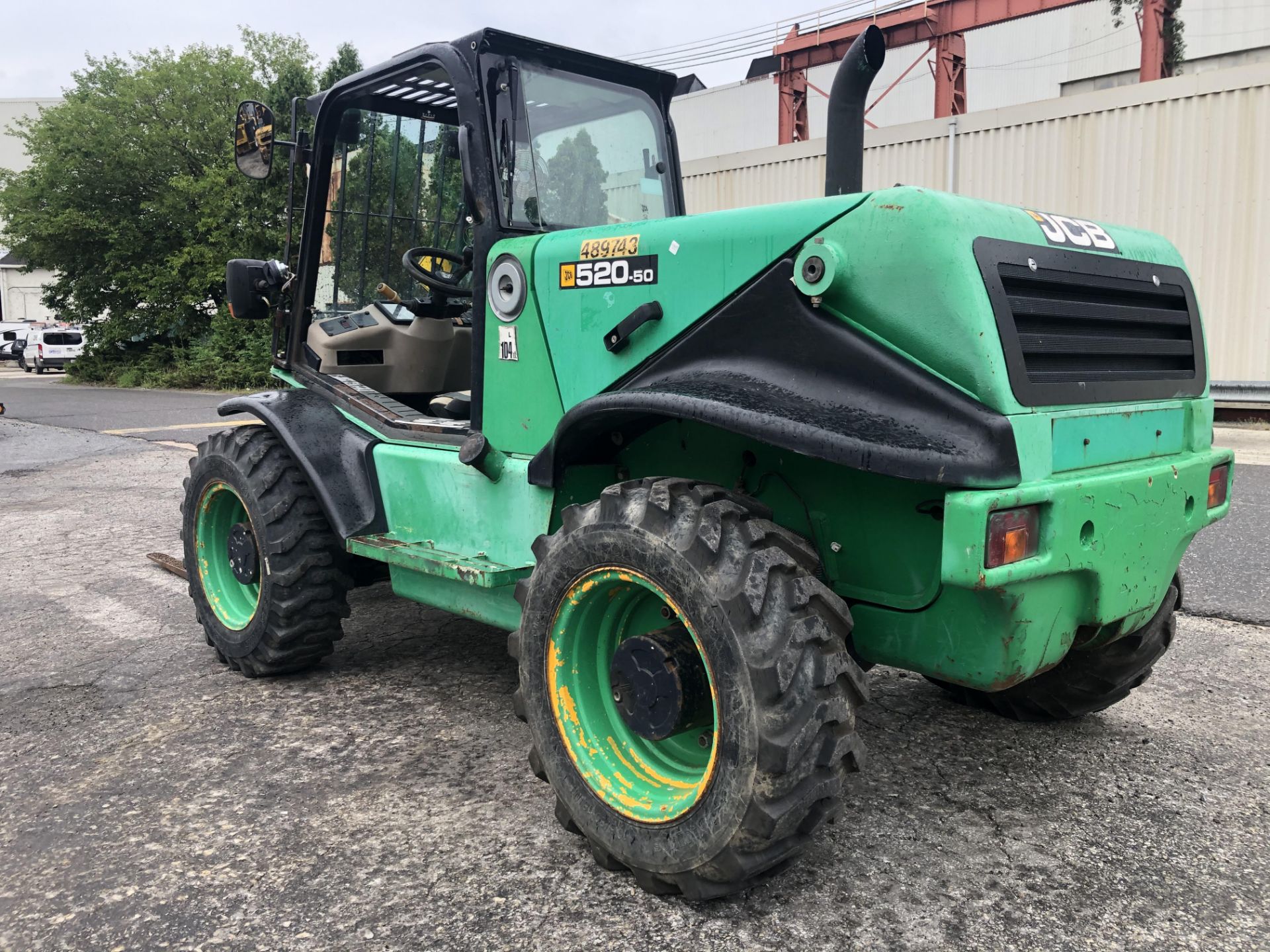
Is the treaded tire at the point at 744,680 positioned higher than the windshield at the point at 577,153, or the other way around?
the windshield at the point at 577,153

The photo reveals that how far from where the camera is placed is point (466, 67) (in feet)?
11.9

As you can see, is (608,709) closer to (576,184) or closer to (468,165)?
(468,165)

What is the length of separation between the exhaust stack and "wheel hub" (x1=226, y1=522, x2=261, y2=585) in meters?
2.78

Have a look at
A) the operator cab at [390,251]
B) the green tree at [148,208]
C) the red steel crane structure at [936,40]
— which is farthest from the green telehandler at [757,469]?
the green tree at [148,208]

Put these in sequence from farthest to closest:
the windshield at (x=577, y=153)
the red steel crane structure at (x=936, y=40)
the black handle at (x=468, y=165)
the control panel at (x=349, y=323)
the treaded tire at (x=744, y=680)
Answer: the red steel crane structure at (x=936, y=40) → the control panel at (x=349, y=323) → the windshield at (x=577, y=153) → the black handle at (x=468, y=165) → the treaded tire at (x=744, y=680)

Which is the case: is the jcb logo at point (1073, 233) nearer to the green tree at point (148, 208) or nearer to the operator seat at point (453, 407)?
the operator seat at point (453, 407)

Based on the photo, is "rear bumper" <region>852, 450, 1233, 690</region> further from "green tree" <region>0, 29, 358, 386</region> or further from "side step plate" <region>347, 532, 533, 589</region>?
"green tree" <region>0, 29, 358, 386</region>

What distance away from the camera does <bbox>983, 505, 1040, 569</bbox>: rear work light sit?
7.42 ft

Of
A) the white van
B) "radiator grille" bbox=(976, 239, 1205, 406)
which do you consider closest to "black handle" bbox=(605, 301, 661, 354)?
"radiator grille" bbox=(976, 239, 1205, 406)

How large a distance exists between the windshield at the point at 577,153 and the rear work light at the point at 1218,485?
2.23m

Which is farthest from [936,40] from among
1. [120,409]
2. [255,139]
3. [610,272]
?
[610,272]

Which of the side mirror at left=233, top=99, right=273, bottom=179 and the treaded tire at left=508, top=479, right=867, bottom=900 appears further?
the side mirror at left=233, top=99, right=273, bottom=179

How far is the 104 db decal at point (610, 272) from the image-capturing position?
9.85 feet

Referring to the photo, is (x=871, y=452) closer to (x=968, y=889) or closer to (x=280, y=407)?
(x=968, y=889)
